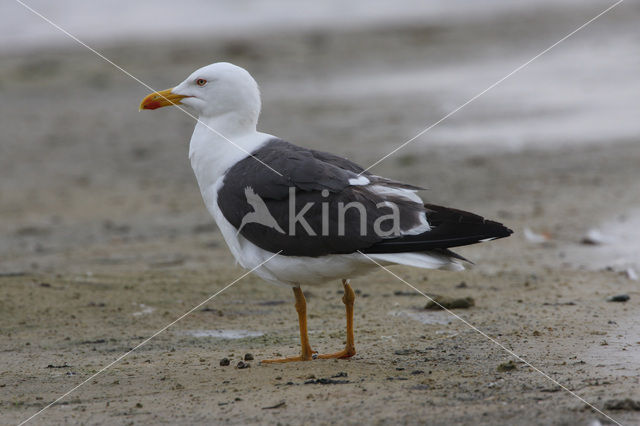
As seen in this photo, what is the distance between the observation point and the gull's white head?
562cm

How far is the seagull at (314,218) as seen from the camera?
467cm

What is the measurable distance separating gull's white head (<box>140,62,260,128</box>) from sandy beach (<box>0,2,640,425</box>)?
1.44m

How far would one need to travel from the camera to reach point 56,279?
7.08 meters

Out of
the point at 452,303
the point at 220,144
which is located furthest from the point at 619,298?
the point at 220,144

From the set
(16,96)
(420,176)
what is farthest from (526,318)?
(16,96)

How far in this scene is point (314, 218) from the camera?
488 centimetres

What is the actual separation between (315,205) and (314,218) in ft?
0.25

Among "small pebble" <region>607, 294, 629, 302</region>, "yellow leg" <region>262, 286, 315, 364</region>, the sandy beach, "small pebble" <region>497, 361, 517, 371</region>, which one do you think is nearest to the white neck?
"yellow leg" <region>262, 286, 315, 364</region>

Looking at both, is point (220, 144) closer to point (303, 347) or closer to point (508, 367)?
point (303, 347)

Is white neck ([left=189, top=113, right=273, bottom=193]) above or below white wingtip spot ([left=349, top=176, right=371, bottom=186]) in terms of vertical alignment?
above

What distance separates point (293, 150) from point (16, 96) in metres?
11.4

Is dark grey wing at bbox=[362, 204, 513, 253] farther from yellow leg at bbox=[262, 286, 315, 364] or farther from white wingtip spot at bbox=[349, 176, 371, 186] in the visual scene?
yellow leg at bbox=[262, 286, 315, 364]

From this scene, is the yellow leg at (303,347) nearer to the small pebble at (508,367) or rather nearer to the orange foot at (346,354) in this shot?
the orange foot at (346,354)

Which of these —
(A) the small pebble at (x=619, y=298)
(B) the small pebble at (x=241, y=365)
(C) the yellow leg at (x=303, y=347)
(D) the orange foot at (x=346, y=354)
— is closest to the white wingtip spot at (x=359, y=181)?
(C) the yellow leg at (x=303, y=347)
